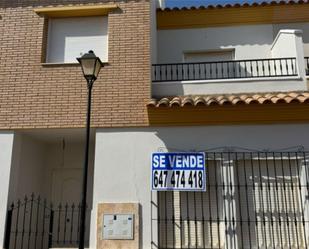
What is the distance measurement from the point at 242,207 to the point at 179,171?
1429 millimetres

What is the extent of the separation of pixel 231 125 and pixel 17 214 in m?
4.92

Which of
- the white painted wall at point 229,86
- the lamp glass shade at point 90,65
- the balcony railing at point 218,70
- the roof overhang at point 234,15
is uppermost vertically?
the roof overhang at point 234,15

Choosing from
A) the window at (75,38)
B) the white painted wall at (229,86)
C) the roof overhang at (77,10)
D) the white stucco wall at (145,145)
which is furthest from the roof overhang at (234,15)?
the white stucco wall at (145,145)

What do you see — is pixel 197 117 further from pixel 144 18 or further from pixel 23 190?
pixel 23 190

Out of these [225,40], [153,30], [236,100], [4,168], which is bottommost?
[4,168]

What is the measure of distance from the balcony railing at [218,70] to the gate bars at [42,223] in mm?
3826

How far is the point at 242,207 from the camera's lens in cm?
746

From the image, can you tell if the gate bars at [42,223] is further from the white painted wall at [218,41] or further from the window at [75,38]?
the white painted wall at [218,41]

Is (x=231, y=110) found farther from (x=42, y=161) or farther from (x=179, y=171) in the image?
(x=42, y=161)

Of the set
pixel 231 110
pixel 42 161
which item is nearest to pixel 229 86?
pixel 231 110

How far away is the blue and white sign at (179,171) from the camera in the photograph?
739 centimetres

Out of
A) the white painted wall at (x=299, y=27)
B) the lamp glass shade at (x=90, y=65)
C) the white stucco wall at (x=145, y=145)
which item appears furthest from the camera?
the white painted wall at (x=299, y=27)

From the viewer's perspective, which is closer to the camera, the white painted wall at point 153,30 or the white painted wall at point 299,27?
the white painted wall at point 153,30

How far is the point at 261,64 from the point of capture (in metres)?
9.33
